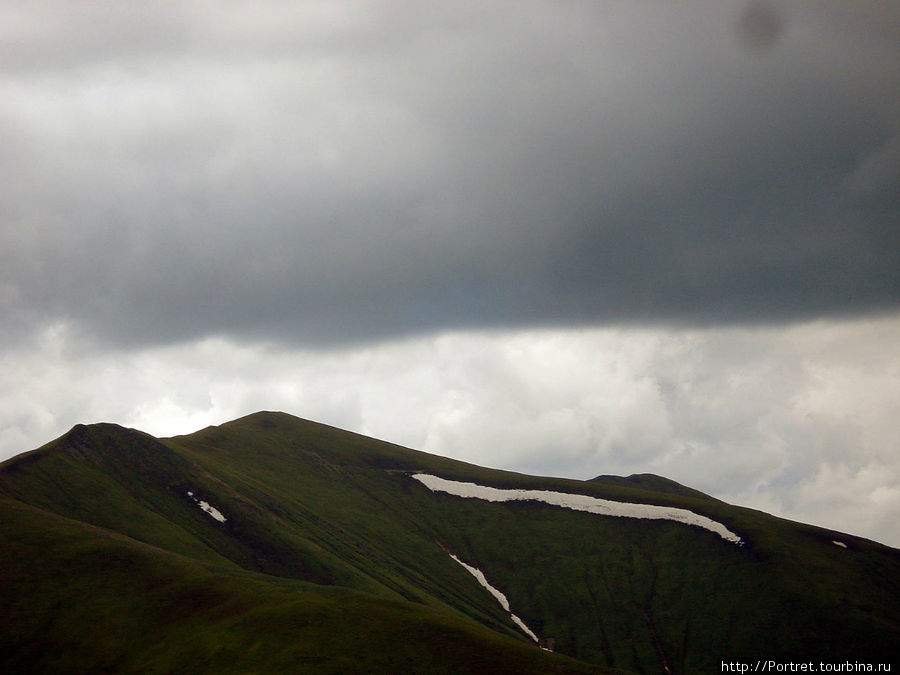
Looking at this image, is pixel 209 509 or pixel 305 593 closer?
pixel 305 593

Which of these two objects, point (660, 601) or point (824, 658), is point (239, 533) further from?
point (824, 658)

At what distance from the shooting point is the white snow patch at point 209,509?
6226 inches

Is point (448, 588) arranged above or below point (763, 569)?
below

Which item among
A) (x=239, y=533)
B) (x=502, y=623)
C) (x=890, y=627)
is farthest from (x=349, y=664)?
(x=890, y=627)

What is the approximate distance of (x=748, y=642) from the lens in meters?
175

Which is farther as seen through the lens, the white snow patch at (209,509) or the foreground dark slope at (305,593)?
the white snow patch at (209,509)

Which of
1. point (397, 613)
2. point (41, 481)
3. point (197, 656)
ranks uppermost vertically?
point (41, 481)

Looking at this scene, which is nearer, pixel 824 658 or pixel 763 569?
pixel 824 658

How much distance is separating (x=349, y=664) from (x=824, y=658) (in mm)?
118576

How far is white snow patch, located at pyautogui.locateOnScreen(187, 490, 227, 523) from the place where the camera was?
6226 inches

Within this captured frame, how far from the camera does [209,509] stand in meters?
160

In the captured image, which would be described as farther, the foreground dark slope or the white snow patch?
the white snow patch

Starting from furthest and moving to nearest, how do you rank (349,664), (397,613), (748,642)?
(748,642), (397,613), (349,664)

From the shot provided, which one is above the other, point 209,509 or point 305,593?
point 209,509
